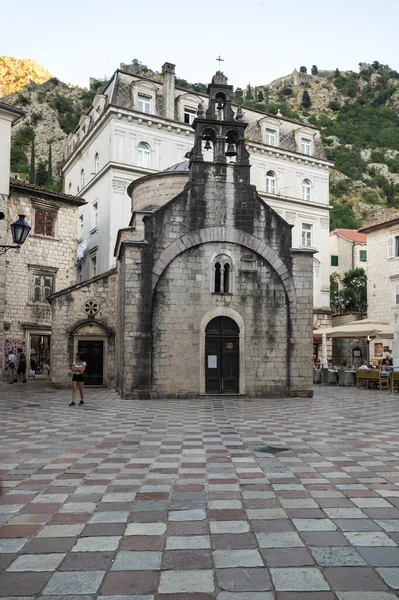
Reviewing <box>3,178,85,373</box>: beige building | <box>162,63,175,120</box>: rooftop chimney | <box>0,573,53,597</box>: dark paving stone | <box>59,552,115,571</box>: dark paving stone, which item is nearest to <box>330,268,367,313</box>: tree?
<box>162,63,175,120</box>: rooftop chimney

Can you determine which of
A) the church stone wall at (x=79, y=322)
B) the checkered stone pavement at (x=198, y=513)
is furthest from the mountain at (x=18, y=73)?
the checkered stone pavement at (x=198, y=513)

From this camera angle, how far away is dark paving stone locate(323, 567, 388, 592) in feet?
11.6

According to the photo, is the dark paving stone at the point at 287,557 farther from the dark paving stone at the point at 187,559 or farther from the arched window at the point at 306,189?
the arched window at the point at 306,189

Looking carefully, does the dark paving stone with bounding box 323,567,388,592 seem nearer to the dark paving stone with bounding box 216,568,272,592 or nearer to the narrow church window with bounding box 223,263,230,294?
the dark paving stone with bounding box 216,568,272,592

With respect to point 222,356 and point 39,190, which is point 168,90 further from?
point 222,356

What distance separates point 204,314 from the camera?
18656 millimetres

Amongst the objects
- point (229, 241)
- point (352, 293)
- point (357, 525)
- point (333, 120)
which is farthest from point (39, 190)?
point (333, 120)

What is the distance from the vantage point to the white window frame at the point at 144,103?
33.3 m

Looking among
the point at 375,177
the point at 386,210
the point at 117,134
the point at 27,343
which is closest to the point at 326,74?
the point at 375,177

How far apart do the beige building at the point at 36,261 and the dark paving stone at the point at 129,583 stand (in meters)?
25.5

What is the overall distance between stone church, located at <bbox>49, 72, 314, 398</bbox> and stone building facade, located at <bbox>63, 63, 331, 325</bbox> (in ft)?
32.6

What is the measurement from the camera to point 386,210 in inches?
3278

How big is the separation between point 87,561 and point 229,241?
51.8 feet

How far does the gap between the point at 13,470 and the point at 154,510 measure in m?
2.77
